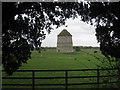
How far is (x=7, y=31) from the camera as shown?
7.33 meters

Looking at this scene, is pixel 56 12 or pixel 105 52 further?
pixel 56 12

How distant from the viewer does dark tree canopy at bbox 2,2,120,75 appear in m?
7.30

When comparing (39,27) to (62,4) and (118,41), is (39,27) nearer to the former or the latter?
→ (62,4)

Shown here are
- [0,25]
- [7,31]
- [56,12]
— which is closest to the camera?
[0,25]

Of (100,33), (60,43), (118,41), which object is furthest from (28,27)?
(60,43)

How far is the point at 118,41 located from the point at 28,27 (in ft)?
13.3

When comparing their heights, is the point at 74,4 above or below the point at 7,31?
above

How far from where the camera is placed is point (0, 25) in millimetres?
6883

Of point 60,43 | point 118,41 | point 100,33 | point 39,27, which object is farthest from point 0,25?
point 60,43

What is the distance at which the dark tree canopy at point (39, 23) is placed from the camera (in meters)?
7.30

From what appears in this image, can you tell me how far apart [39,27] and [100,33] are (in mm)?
2891

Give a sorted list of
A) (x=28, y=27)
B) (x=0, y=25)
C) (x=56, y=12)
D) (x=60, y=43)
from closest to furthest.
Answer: (x=0, y=25), (x=28, y=27), (x=56, y=12), (x=60, y=43)

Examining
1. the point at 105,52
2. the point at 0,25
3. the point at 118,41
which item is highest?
the point at 0,25

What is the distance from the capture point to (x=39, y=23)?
8484 millimetres
